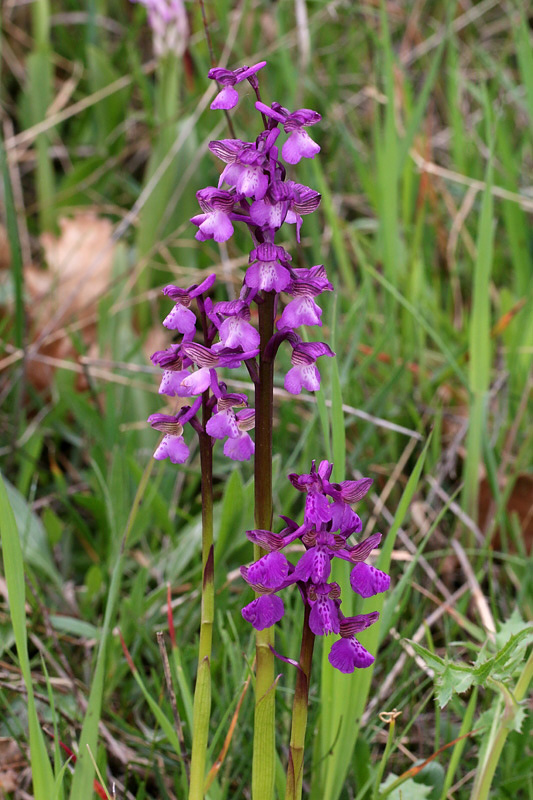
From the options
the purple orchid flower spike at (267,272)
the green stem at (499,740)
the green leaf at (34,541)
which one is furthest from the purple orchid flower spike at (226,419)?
the green leaf at (34,541)

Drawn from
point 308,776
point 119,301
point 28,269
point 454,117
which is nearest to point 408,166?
point 454,117

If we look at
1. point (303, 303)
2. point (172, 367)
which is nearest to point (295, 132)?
point (303, 303)

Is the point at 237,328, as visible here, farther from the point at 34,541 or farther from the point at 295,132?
the point at 34,541

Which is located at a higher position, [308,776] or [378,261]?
[378,261]

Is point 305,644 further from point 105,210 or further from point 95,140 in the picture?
point 95,140

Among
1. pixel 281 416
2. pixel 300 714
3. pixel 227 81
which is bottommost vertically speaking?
pixel 281 416

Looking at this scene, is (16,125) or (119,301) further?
(16,125)
